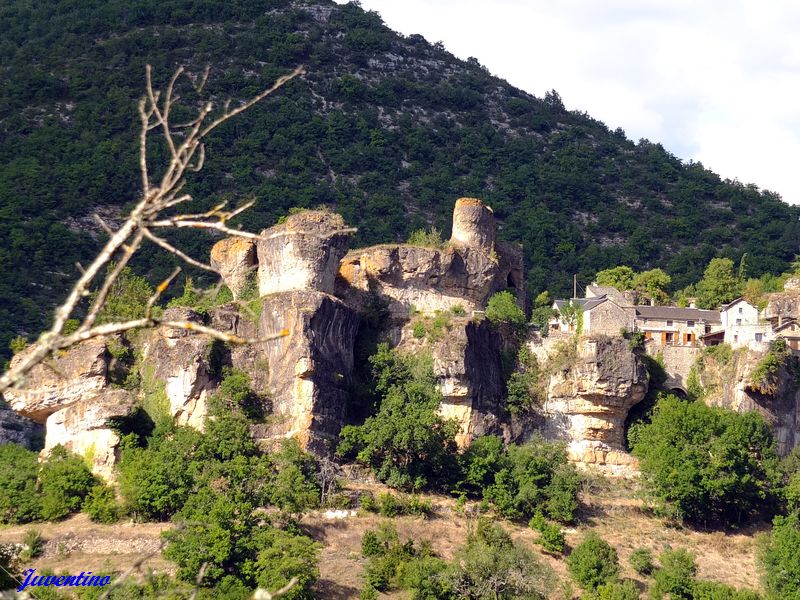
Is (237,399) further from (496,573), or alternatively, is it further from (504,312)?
(496,573)

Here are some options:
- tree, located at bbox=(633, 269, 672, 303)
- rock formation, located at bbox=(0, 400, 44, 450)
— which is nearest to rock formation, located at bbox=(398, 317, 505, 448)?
tree, located at bbox=(633, 269, 672, 303)

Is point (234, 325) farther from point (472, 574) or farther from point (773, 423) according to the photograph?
point (773, 423)

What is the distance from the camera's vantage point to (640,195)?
95.2m

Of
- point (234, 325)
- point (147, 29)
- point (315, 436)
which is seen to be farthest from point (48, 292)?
point (147, 29)

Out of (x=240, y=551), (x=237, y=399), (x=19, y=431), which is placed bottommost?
(x=240, y=551)

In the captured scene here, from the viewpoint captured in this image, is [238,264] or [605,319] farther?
[605,319]

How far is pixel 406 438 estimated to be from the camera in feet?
137

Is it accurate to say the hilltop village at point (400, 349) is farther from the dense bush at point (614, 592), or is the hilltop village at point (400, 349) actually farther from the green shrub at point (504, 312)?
the dense bush at point (614, 592)

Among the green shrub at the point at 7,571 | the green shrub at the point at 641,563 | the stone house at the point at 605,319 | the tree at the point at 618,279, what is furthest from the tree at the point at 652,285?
the green shrub at the point at 7,571

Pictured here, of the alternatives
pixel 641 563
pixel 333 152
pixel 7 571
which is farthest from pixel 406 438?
pixel 333 152

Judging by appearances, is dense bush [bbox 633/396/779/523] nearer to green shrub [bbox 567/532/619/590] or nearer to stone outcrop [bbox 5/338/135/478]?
green shrub [bbox 567/532/619/590]

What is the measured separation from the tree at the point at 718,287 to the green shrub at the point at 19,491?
1097 inches

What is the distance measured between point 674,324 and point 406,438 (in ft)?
48.1

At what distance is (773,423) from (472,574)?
1492 centimetres
